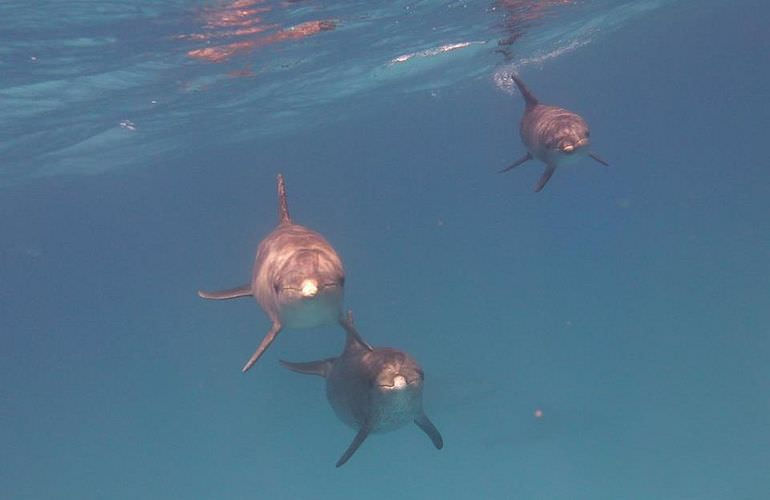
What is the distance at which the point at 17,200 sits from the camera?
4284 centimetres

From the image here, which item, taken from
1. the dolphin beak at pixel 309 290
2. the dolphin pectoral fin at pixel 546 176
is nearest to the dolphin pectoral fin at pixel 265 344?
the dolphin beak at pixel 309 290

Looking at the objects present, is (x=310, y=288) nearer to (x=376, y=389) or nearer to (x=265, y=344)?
(x=265, y=344)

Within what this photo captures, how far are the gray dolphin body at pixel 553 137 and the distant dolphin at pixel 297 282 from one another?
13.9ft

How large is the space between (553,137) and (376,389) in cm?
544

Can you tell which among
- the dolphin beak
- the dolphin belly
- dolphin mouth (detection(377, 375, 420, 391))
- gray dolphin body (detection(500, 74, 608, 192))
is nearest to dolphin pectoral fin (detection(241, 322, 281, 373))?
the dolphin belly

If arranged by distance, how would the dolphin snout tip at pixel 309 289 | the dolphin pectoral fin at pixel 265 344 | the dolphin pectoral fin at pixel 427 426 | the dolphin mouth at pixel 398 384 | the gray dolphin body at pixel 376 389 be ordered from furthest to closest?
1. the dolphin pectoral fin at pixel 427 426
2. the gray dolphin body at pixel 376 389
3. the dolphin mouth at pixel 398 384
4. the dolphin pectoral fin at pixel 265 344
5. the dolphin snout tip at pixel 309 289

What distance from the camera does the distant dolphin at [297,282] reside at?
6.62 m

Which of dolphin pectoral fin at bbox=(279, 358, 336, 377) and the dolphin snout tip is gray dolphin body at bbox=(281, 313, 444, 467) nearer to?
dolphin pectoral fin at bbox=(279, 358, 336, 377)

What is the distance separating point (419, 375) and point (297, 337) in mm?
22407

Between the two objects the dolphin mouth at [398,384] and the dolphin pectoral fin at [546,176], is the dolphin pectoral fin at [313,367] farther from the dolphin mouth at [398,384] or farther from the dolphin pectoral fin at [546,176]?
the dolphin pectoral fin at [546,176]

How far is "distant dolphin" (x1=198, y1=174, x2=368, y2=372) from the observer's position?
6625mm

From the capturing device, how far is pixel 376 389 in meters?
8.16

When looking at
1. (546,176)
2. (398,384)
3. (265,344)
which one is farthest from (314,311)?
(546,176)

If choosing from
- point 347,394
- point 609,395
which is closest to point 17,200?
point 609,395
